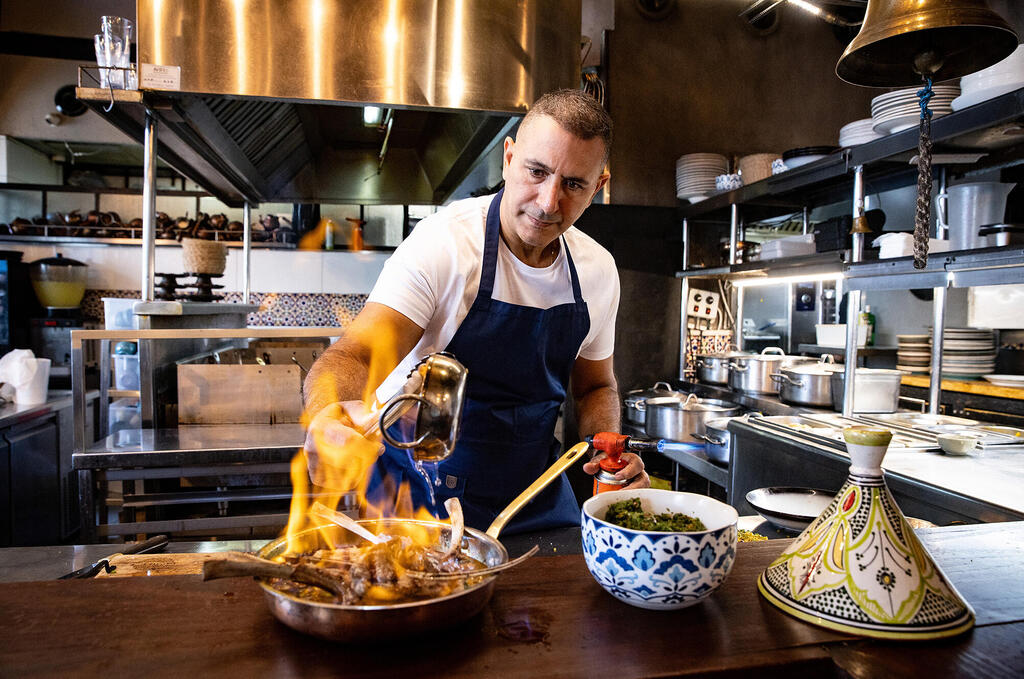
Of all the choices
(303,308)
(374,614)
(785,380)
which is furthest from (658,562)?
(303,308)

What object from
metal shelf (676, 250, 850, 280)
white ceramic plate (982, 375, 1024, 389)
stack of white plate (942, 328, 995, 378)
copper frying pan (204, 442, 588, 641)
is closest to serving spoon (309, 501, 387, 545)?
copper frying pan (204, 442, 588, 641)

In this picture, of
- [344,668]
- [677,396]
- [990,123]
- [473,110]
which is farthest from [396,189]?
[344,668]

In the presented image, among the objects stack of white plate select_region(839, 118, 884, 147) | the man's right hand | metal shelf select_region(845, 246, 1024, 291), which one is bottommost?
the man's right hand

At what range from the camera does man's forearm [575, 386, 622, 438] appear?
2141 mm

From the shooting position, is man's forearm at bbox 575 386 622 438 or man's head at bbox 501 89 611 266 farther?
→ man's forearm at bbox 575 386 622 438

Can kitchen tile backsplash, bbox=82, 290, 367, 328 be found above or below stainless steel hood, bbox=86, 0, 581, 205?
below

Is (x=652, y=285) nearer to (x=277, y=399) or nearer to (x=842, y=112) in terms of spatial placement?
(x=842, y=112)

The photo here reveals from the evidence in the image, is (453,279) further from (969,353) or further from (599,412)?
(969,353)

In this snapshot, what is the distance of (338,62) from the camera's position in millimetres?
2828

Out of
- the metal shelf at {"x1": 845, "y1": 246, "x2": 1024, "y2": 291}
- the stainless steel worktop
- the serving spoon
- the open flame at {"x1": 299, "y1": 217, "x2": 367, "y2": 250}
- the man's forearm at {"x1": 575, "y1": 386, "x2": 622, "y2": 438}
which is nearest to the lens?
the serving spoon

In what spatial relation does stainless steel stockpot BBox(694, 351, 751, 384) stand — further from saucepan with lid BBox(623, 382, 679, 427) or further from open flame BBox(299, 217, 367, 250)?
open flame BBox(299, 217, 367, 250)

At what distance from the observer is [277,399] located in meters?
3.41

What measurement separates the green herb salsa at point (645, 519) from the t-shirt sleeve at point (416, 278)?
0.96m

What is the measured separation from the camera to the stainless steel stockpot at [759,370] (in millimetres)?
4293
